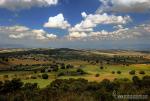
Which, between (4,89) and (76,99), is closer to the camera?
(76,99)

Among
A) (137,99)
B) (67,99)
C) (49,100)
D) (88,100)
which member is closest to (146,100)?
(137,99)

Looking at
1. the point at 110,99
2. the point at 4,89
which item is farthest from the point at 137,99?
the point at 4,89

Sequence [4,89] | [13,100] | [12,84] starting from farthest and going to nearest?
[12,84], [4,89], [13,100]

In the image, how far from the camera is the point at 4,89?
212 feet

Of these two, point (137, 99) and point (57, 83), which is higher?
point (137, 99)

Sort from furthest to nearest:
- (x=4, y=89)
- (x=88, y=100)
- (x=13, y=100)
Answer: (x=4, y=89) < (x=13, y=100) < (x=88, y=100)

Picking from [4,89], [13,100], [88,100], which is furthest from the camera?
[4,89]

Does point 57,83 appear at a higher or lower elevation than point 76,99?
lower

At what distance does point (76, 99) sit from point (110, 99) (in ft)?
11.2

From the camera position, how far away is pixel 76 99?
72.3ft

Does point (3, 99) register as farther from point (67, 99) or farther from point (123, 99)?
point (123, 99)

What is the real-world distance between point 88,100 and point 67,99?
188 cm

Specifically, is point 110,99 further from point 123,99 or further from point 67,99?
point 67,99

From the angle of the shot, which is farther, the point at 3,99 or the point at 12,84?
the point at 12,84
